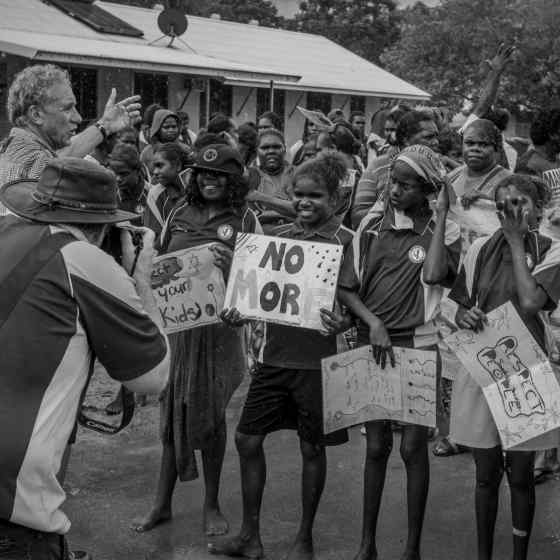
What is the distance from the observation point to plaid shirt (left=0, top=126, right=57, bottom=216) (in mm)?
4602

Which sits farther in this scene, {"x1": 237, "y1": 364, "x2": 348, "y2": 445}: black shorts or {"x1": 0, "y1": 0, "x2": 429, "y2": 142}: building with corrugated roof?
{"x1": 0, "y1": 0, "x2": 429, "y2": 142}: building with corrugated roof

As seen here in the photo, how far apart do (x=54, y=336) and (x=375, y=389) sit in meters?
2.09

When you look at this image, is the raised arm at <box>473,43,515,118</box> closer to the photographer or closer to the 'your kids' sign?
the 'your kids' sign

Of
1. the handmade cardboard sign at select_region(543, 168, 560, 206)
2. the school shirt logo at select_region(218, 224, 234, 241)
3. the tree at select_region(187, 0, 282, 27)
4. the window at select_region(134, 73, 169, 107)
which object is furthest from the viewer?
the tree at select_region(187, 0, 282, 27)

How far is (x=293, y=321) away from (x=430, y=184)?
3.16 feet

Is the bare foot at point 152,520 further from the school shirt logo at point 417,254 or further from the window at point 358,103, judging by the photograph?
the window at point 358,103

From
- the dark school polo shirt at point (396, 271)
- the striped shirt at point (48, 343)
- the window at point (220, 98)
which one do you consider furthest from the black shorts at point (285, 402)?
the window at point (220, 98)

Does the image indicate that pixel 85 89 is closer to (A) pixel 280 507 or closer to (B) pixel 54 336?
(A) pixel 280 507

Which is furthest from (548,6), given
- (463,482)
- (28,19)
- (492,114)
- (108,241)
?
(108,241)

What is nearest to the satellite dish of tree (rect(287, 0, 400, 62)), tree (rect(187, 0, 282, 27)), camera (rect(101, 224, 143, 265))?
camera (rect(101, 224, 143, 265))

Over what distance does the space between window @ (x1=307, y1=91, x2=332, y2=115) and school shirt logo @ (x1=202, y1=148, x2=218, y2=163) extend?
966 inches

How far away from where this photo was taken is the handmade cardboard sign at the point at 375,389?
446 cm

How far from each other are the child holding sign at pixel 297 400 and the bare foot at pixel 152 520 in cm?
43

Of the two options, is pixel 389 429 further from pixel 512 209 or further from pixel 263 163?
pixel 263 163
